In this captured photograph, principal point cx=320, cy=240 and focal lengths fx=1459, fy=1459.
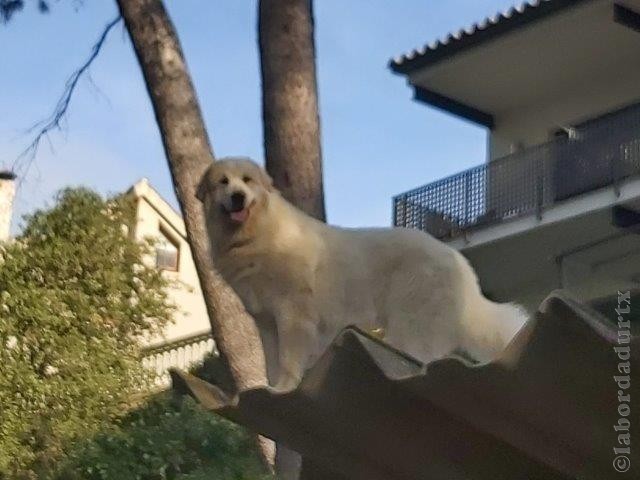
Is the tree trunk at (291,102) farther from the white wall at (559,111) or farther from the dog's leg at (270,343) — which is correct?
the white wall at (559,111)

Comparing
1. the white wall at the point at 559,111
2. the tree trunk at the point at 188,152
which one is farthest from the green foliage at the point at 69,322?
the tree trunk at the point at 188,152

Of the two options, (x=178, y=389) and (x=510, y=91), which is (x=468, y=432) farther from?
(x=510, y=91)

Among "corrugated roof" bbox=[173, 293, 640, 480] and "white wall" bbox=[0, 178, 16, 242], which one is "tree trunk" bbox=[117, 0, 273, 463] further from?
"white wall" bbox=[0, 178, 16, 242]

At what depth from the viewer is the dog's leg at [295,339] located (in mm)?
5453

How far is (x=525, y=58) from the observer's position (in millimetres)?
17922

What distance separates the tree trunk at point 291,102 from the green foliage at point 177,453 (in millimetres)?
1351

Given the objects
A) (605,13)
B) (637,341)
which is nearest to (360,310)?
(637,341)

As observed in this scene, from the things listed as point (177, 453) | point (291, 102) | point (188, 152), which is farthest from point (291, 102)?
point (177, 453)

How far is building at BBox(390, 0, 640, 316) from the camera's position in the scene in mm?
16656

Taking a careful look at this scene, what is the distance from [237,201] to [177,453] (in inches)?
139

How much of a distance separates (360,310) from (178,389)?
1.26m

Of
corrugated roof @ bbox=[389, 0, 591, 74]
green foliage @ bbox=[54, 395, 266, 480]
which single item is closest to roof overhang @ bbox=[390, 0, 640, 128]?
corrugated roof @ bbox=[389, 0, 591, 74]

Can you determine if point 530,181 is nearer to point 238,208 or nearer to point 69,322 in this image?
point 69,322

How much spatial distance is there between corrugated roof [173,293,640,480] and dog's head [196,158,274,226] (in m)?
1.38
